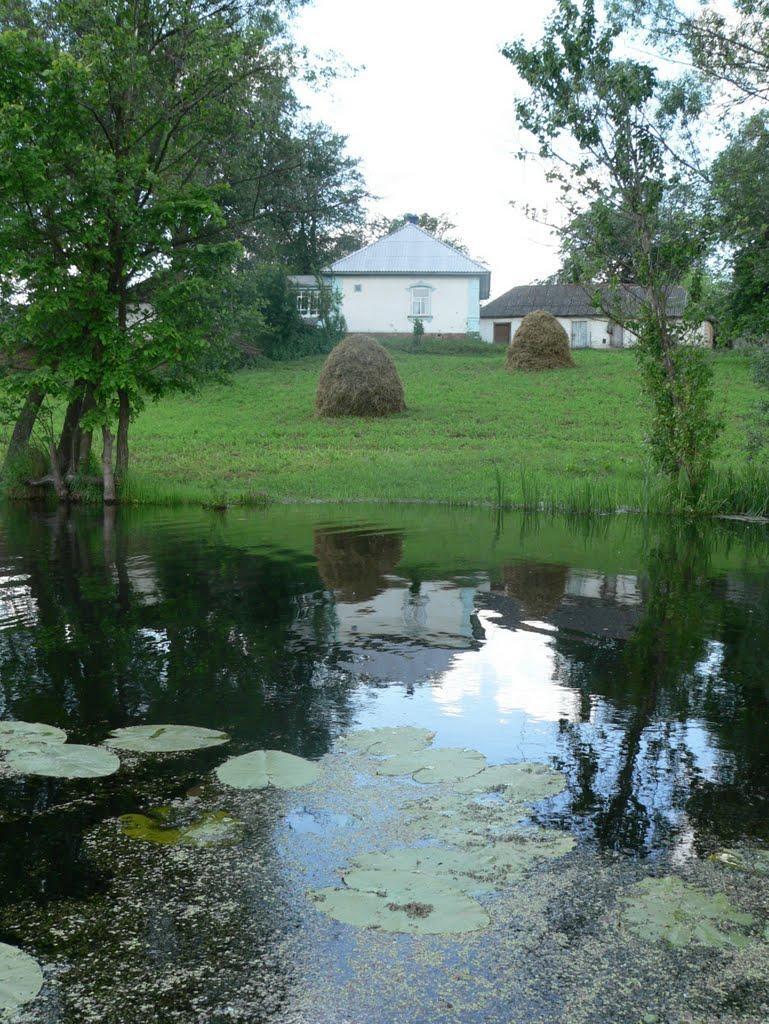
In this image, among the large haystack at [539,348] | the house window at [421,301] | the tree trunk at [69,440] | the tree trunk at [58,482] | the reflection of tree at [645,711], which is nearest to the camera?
the reflection of tree at [645,711]

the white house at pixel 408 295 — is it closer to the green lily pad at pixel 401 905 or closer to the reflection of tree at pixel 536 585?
the reflection of tree at pixel 536 585

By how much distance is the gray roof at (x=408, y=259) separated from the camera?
51.7 metres

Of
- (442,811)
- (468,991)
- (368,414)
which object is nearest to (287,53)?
(368,414)

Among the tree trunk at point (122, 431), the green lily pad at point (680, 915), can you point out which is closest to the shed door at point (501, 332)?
the tree trunk at point (122, 431)

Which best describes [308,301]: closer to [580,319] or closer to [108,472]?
Answer: [580,319]

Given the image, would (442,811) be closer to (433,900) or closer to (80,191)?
(433,900)

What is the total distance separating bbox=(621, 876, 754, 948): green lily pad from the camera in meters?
3.13

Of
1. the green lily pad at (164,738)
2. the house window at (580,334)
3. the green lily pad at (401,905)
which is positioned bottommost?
the green lily pad at (164,738)

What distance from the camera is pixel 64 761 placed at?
4633 mm

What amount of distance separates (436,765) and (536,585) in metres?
5.02

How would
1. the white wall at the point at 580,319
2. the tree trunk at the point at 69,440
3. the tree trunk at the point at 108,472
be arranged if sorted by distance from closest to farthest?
1. the tree trunk at the point at 108,472
2. the tree trunk at the point at 69,440
3. the white wall at the point at 580,319

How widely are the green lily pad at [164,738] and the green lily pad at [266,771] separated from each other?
32 centimetres

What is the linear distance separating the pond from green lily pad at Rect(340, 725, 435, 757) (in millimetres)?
21

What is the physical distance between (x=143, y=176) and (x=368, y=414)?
13746 millimetres
